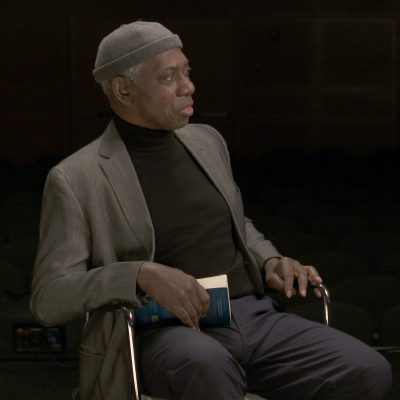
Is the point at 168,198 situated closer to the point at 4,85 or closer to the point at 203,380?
the point at 203,380

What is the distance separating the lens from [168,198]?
193cm

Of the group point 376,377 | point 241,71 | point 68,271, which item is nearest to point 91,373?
point 68,271

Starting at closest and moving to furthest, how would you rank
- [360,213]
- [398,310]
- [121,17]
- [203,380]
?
[203,380], [398,310], [360,213], [121,17]

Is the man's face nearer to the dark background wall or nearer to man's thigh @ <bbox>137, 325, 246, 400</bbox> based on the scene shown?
man's thigh @ <bbox>137, 325, 246, 400</bbox>

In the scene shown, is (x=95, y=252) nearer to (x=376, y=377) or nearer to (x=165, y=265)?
(x=165, y=265)

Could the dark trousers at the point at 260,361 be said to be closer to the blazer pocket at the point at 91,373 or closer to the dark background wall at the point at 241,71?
the blazer pocket at the point at 91,373

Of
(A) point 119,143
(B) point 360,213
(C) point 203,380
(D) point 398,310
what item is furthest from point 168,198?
(B) point 360,213

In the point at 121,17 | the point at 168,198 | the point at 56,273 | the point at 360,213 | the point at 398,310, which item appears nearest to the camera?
the point at 56,273

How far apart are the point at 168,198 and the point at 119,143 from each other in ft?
0.52

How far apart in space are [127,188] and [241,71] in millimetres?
6627

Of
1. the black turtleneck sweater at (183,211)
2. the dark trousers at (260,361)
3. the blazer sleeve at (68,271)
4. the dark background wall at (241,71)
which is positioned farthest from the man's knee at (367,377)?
the dark background wall at (241,71)

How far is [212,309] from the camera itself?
71.2 inches

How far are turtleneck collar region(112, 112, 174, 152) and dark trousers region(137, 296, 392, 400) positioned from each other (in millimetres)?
371

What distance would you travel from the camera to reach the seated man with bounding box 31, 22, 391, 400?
173cm
